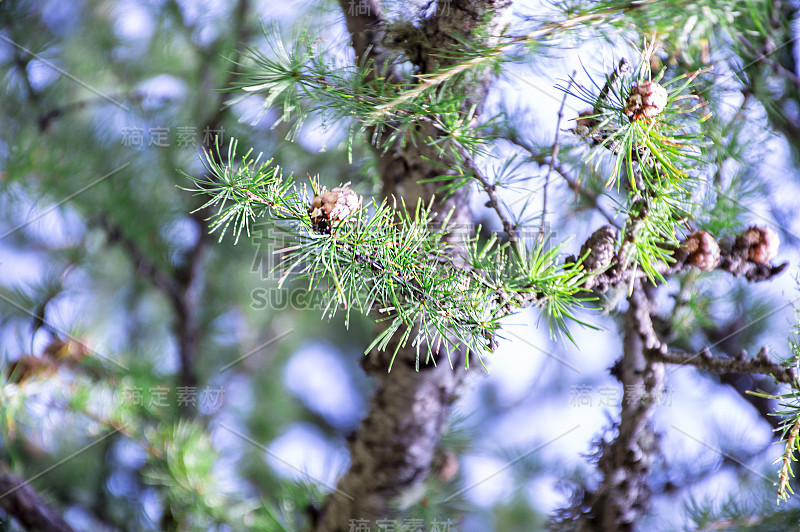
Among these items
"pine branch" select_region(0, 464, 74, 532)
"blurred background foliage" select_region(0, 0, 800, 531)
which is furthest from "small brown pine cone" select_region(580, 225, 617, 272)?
"pine branch" select_region(0, 464, 74, 532)

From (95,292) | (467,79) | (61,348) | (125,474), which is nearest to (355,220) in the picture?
(467,79)

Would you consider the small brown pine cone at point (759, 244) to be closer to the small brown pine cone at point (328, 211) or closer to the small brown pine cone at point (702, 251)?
the small brown pine cone at point (702, 251)

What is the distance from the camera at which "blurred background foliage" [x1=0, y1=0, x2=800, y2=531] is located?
37cm

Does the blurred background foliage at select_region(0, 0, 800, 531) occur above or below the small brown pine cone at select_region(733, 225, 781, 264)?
above

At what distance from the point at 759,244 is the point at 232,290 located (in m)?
0.66

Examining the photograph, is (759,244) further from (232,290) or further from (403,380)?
(232,290)

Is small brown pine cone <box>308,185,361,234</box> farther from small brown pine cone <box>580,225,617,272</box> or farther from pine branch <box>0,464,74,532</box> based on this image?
pine branch <box>0,464,74,532</box>

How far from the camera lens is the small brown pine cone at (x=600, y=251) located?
238 mm

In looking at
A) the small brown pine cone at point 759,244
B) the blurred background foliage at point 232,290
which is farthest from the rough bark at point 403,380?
the small brown pine cone at point 759,244

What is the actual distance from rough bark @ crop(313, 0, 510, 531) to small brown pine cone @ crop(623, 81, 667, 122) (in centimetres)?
8

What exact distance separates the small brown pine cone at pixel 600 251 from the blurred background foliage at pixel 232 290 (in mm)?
29

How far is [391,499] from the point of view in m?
0.40

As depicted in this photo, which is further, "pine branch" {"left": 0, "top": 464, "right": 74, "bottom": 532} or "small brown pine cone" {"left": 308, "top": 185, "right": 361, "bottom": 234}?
"pine branch" {"left": 0, "top": 464, "right": 74, "bottom": 532}

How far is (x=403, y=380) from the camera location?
366 millimetres
